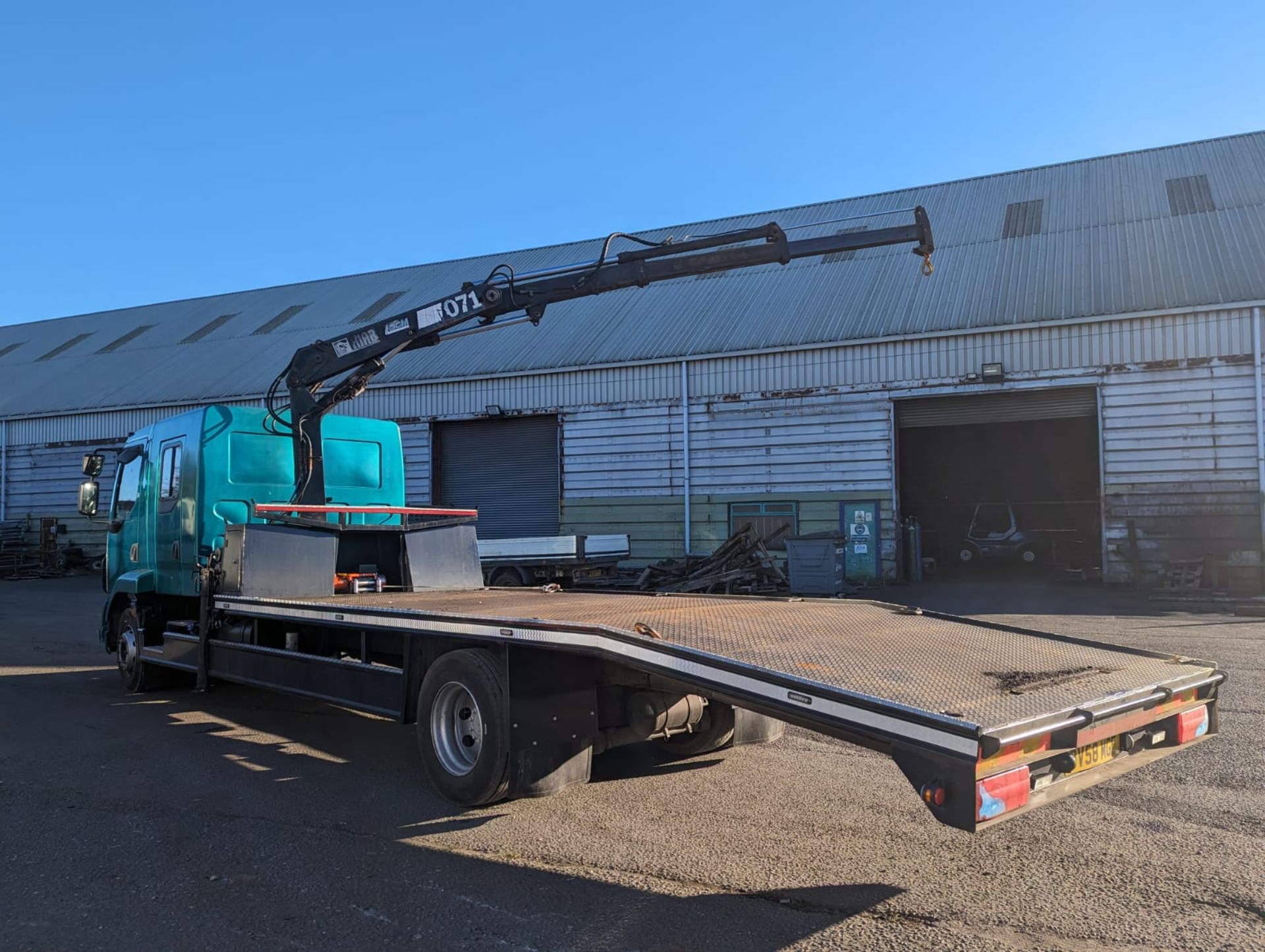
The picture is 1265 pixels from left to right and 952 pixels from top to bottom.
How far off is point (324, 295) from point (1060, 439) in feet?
83.9

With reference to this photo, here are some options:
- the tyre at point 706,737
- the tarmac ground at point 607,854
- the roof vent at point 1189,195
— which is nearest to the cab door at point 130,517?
the tarmac ground at point 607,854

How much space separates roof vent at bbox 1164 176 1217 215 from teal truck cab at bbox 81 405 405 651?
20.0 m

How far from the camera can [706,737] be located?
253 inches

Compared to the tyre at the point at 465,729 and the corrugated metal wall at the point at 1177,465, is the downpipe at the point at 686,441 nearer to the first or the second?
the corrugated metal wall at the point at 1177,465

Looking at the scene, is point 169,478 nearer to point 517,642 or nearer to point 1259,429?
point 517,642

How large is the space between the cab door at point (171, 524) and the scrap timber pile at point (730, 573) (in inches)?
390

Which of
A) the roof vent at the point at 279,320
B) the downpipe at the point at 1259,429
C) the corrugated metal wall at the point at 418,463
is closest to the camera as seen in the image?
the downpipe at the point at 1259,429

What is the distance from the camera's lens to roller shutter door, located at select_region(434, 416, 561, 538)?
23.9 m

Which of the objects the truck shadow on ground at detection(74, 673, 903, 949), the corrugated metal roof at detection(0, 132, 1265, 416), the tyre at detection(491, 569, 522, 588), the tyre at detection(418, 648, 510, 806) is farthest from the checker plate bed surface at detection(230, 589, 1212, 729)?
the corrugated metal roof at detection(0, 132, 1265, 416)

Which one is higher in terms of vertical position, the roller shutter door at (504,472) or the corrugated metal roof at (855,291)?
the corrugated metal roof at (855,291)

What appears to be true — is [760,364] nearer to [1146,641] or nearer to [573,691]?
[1146,641]

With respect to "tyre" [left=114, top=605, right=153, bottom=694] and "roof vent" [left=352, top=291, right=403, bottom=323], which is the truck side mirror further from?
"roof vent" [left=352, top=291, right=403, bottom=323]

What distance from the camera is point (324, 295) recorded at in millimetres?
34156

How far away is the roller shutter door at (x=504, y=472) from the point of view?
2391cm
